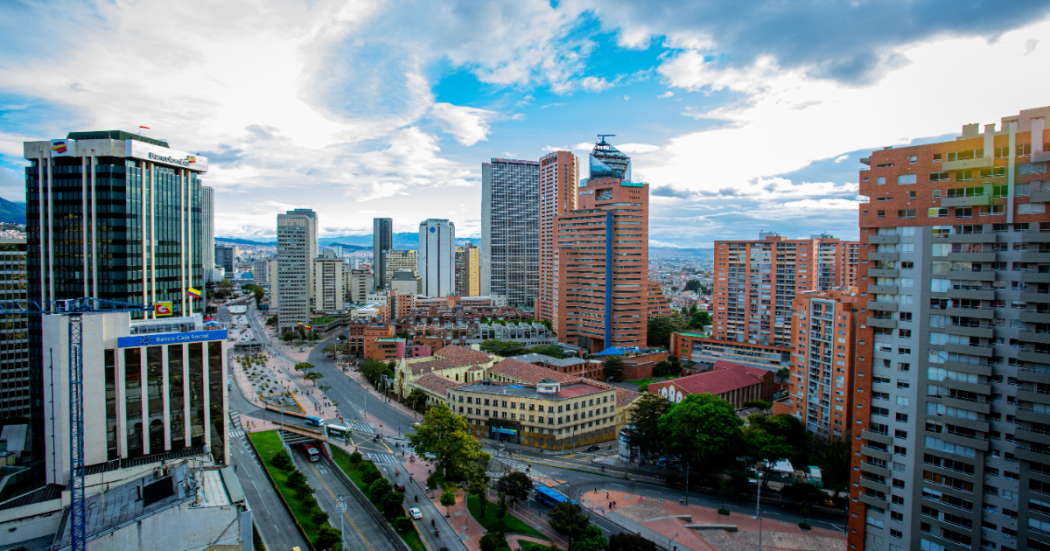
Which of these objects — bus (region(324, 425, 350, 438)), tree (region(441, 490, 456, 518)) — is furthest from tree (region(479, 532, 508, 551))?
bus (region(324, 425, 350, 438))

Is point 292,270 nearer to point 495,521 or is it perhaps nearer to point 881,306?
point 495,521

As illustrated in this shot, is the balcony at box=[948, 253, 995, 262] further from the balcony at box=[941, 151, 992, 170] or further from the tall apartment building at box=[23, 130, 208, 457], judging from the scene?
the tall apartment building at box=[23, 130, 208, 457]

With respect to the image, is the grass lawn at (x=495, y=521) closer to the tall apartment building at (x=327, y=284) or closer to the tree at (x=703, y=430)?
the tree at (x=703, y=430)

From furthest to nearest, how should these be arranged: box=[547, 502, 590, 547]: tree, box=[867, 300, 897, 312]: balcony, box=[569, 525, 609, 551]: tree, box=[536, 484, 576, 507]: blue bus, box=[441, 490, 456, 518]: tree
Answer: box=[536, 484, 576, 507]: blue bus < box=[441, 490, 456, 518]: tree < box=[547, 502, 590, 547]: tree < box=[569, 525, 609, 551]: tree < box=[867, 300, 897, 312]: balcony

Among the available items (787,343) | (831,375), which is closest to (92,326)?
(831,375)

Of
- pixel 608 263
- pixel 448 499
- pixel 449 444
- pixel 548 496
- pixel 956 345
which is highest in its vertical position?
pixel 608 263

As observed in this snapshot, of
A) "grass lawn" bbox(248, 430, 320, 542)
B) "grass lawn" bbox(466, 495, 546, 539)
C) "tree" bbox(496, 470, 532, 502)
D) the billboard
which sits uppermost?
the billboard

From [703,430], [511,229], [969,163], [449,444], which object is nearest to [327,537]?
[449,444]
